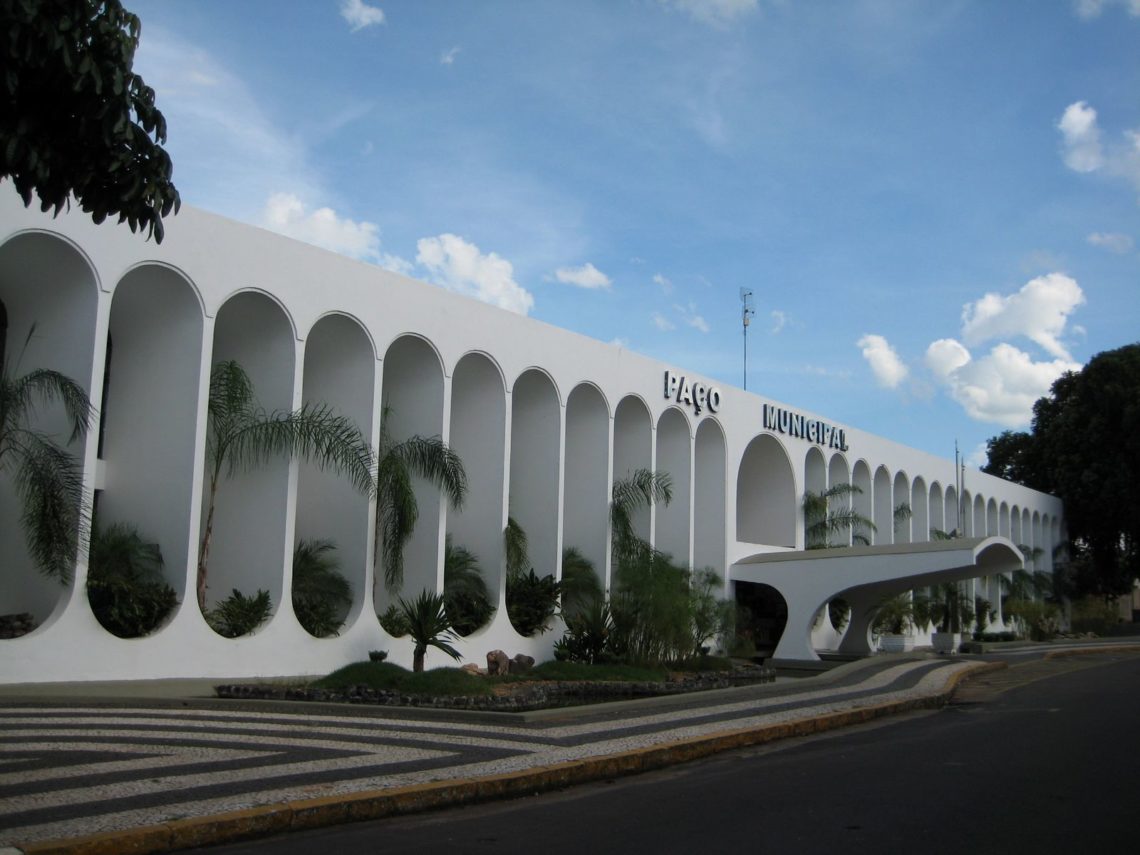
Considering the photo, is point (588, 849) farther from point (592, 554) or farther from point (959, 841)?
point (592, 554)

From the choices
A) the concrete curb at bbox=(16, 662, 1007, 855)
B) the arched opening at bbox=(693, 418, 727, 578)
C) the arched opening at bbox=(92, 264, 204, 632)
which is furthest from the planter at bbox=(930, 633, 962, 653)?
the arched opening at bbox=(92, 264, 204, 632)

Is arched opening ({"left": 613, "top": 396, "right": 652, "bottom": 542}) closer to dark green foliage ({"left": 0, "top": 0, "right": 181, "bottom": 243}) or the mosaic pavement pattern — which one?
the mosaic pavement pattern

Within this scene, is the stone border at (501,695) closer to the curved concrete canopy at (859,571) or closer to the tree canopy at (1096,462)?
the curved concrete canopy at (859,571)

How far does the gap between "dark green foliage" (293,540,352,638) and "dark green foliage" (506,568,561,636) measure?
4.63m

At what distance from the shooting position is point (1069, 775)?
9438mm

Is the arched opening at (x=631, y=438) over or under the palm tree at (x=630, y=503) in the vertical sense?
over

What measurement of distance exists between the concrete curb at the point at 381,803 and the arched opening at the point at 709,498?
18.6m

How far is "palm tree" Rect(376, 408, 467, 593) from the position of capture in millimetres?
20375

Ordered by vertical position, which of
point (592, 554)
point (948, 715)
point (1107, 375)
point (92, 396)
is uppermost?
point (1107, 375)

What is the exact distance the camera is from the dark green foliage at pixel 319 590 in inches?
774

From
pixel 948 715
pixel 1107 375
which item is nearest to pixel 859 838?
pixel 948 715

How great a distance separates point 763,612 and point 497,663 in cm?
1441

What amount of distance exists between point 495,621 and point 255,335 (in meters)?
7.69

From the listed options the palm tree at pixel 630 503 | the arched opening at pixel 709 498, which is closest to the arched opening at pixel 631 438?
the palm tree at pixel 630 503
